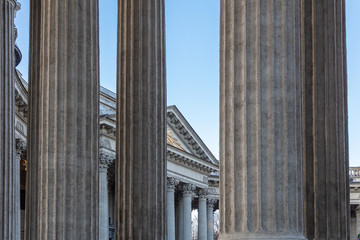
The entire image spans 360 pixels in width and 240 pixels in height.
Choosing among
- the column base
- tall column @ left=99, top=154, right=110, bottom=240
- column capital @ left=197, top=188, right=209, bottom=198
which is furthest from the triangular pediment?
the column base

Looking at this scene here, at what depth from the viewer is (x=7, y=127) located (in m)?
48.8

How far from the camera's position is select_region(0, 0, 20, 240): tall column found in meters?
47.7

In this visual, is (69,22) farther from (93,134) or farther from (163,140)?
(163,140)

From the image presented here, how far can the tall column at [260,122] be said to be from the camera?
89.5ft

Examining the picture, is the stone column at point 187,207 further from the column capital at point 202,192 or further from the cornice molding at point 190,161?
the column capital at point 202,192

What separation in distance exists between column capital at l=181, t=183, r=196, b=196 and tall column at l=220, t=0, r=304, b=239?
10457 cm

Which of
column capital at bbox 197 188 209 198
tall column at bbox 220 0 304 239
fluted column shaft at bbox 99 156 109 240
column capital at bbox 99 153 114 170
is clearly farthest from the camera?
column capital at bbox 197 188 209 198

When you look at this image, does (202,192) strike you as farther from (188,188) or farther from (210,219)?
(210,219)

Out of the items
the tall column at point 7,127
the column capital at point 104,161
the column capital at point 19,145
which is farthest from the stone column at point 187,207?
the tall column at point 7,127

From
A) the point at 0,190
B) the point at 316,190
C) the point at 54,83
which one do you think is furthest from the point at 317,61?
the point at 0,190

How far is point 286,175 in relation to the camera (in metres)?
27.5

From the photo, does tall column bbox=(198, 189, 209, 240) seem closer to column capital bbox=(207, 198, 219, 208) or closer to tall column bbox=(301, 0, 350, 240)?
column capital bbox=(207, 198, 219, 208)

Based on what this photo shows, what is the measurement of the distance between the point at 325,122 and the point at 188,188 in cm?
9836

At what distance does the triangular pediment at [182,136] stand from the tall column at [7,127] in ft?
284
